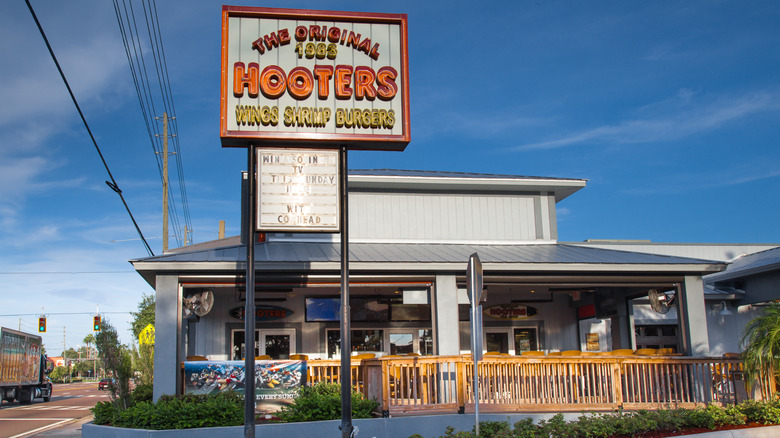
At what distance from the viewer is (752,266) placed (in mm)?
21188

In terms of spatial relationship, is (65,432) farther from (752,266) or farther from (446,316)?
(752,266)

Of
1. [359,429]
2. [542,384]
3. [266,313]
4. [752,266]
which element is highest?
[752,266]

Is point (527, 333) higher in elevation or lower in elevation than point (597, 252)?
lower

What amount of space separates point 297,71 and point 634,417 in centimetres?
828

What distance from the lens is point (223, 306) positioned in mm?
18484

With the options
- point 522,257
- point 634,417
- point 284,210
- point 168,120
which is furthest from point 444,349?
point 168,120

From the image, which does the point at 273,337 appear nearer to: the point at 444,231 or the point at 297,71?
the point at 444,231

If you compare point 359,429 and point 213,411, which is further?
point 213,411

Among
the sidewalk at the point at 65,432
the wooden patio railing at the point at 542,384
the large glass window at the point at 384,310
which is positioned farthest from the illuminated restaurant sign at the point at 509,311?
the sidewalk at the point at 65,432

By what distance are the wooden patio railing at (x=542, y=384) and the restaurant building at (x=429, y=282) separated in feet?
5.94

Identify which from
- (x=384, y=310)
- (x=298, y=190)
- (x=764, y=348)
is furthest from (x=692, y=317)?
(x=298, y=190)

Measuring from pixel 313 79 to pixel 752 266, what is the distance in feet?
55.5

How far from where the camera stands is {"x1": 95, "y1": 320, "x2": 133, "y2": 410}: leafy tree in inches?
542

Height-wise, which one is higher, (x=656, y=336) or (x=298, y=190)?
(x=298, y=190)
